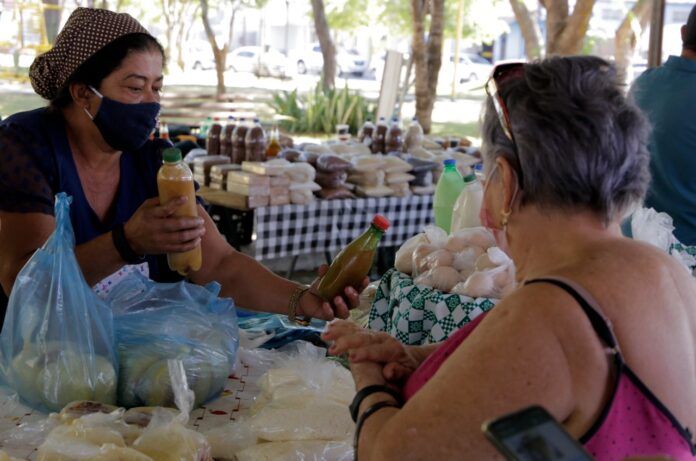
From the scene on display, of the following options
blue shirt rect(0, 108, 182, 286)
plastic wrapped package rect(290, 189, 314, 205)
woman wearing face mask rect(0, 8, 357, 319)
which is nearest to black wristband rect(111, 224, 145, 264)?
woman wearing face mask rect(0, 8, 357, 319)

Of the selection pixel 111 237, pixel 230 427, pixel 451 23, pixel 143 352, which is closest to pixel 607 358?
pixel 230 427

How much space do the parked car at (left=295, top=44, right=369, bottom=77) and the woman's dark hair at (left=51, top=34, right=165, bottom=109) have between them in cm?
3525

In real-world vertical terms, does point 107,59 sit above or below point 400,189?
above

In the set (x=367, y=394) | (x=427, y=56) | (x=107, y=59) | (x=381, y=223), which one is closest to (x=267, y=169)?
(x=107, y=59)

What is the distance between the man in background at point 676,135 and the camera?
3598 millimetres

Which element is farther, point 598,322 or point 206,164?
point 206,164

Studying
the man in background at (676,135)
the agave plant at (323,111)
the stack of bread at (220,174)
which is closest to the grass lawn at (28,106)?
the agave plant at (323,111)

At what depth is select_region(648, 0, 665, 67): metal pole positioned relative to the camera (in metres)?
5.87

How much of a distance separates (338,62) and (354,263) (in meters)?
36.8

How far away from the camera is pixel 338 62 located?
38281mm

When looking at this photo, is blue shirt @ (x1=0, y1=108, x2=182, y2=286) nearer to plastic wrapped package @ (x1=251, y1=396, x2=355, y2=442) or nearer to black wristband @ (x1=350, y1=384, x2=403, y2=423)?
plastic wrapped package @ (x1=251, y1=396, x2=355, y2=442)

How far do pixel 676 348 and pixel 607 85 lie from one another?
480mm

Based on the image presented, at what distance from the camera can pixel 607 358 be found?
1.34 m

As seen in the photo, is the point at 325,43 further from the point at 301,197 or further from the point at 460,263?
the point at 460,263
